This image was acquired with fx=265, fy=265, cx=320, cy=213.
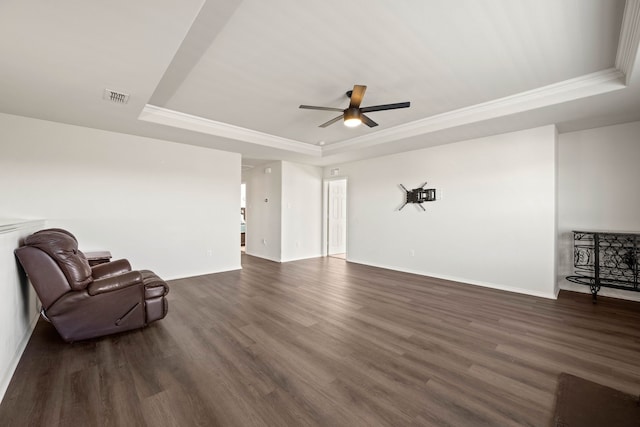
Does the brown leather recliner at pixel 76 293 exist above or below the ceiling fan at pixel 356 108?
below

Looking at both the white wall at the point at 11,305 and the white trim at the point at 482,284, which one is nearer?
the white wall at the point at 11,305

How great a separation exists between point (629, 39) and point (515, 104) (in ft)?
4.12

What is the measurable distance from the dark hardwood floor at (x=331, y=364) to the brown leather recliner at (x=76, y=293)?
17 cm

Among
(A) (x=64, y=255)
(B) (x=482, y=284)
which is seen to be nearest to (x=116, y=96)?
(A) (x=64, y=255)

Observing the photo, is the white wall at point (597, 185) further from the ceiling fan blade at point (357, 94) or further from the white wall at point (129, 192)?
the white wall at point (129, 192)

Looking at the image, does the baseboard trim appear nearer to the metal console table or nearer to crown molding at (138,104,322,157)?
crown molding at (138,104,322,157)

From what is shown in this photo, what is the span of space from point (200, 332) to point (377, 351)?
1817 millimetres

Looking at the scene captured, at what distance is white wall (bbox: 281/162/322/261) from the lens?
6.68 m

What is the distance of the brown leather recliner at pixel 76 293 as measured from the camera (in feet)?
7.82

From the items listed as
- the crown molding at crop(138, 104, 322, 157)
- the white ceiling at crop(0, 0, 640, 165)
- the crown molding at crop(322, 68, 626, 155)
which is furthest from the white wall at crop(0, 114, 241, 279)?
the crown molding at crop(322, 68, 626, 155)

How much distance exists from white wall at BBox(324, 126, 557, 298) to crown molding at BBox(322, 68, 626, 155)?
3.19 ft

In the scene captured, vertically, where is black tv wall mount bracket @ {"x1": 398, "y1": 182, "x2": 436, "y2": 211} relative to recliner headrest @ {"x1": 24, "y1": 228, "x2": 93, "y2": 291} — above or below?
above

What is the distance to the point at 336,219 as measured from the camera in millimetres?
7754

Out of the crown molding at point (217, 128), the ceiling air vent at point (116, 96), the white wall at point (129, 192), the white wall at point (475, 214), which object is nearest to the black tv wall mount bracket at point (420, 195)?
the white wall at point (475, 214)
